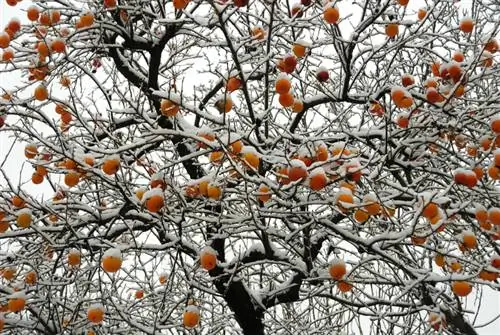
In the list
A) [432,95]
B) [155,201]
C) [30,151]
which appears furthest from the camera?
[30,151]

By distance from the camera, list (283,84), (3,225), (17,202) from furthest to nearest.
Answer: (3,225) < (17,202) < (283,84)

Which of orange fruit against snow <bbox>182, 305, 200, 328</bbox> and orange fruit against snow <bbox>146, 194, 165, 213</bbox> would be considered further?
orange fruit against snow <bbox>182, 305, 200, 328</bbox>

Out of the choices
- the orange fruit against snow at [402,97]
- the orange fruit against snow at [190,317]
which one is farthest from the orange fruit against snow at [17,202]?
the orange fruit against snow at [402,97]

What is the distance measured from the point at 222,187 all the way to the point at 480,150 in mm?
1769

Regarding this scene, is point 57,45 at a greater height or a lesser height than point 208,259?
greater

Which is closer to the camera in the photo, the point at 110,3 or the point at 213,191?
the point at 213,191

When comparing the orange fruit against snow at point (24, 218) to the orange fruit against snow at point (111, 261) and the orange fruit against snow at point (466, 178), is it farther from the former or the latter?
the orange fruit against snow at point (466, 178)

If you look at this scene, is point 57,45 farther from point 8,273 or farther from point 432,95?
point 432,95

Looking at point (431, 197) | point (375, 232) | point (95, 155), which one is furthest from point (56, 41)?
→ point (375, 232)

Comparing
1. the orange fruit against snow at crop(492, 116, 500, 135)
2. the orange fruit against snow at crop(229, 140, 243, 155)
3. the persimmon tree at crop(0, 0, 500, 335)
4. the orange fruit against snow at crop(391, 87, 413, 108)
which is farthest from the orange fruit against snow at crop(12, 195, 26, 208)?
the orange fruit against snow at crop(492, 116, 500, 135)

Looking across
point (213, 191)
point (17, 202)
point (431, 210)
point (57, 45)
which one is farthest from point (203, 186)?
point (57, 45)

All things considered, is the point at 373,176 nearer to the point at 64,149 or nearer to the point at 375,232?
the point at 64,149

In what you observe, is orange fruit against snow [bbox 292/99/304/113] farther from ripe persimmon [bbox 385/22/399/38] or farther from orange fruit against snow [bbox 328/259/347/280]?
orange fruit against snow [bbox 328/259/347/280]

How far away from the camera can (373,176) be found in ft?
9.30
